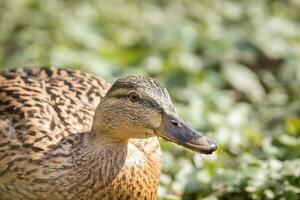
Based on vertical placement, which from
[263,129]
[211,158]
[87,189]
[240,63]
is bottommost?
[87,189]

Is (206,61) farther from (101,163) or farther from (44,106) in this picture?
(101,163)

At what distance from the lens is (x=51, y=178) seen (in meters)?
5.51

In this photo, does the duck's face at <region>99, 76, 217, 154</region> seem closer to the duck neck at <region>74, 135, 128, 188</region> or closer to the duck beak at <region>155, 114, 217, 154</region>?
the duck beak at <region>155, 114, 217, 154</region>

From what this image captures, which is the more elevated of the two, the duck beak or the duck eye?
the duck eye

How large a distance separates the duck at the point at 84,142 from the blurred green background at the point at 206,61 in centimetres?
65

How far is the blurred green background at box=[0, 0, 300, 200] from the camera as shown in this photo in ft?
20.6

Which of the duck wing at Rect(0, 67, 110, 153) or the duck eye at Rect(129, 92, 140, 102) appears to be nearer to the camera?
the duck eye at Rect(129, 92, 140, 102)

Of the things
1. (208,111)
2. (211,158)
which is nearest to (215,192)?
(211,158)

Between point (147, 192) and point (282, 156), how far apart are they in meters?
1.13

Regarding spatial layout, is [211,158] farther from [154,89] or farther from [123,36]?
[123,36]

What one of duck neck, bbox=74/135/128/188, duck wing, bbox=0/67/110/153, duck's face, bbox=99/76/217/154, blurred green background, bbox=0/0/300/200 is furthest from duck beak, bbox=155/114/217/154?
blurred green background, bbox=0/0/300/200

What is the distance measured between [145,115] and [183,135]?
0.25m

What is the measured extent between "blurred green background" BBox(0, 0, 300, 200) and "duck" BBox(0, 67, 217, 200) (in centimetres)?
65

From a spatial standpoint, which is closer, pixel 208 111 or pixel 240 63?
pixel 208 111
